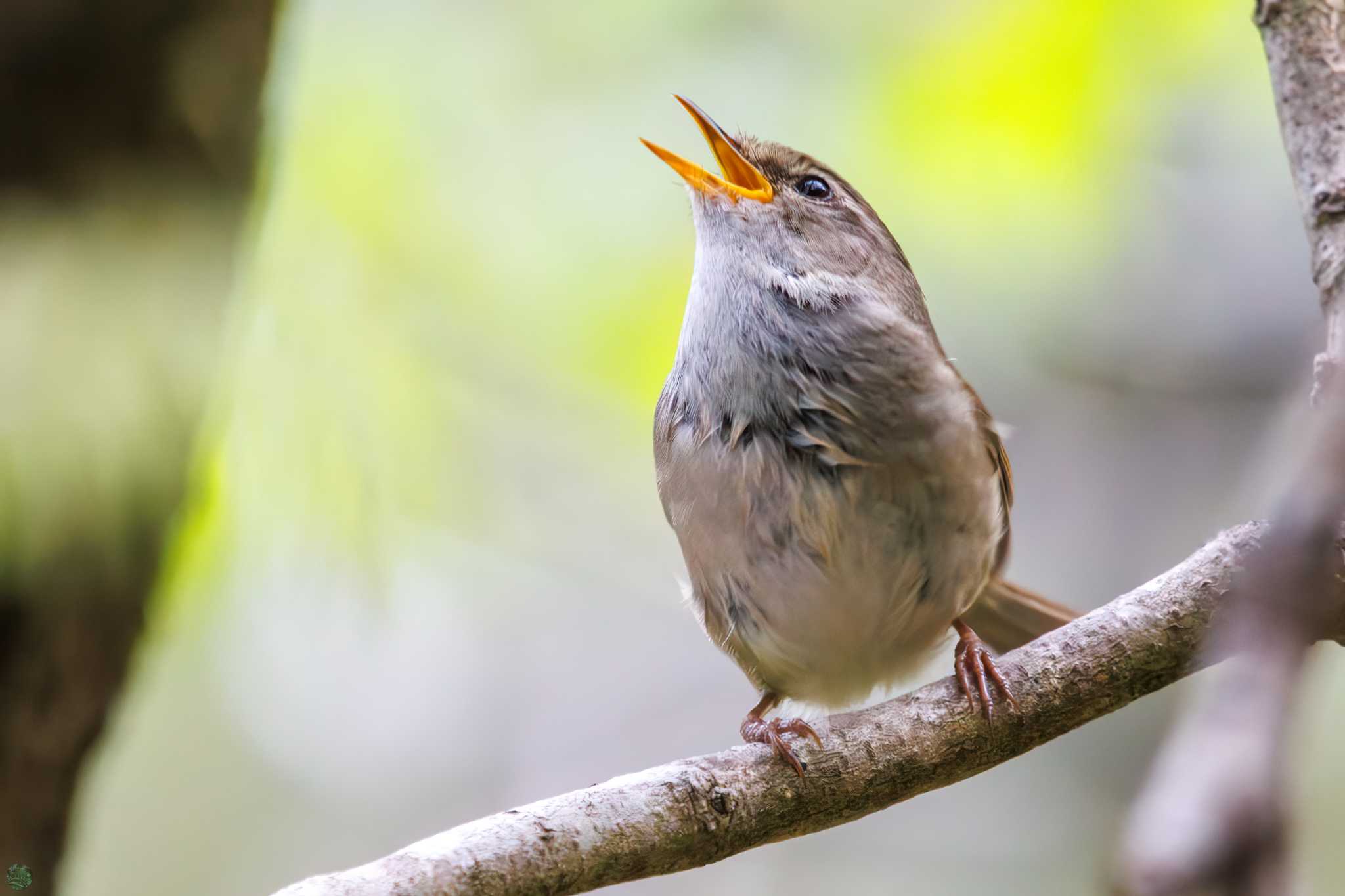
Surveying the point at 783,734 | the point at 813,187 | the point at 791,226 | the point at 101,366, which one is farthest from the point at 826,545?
the point at 101,366

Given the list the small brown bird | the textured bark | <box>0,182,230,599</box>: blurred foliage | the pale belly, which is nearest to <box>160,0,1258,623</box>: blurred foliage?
<box>0,182,230,599</box>: blurred foliage

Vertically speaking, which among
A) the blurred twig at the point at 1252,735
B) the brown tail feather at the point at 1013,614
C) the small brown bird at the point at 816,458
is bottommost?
the brown tail feather at the point at 1013,614

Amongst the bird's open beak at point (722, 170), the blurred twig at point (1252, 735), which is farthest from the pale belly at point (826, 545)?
the blurred twig at point (1252, 735)

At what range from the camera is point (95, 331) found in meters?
3.22

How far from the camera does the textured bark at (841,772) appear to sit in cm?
211

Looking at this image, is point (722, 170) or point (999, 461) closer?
point (999, 461)

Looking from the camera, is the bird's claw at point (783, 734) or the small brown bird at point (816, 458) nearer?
the bird's claw at point (783, 734)

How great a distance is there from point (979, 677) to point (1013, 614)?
122cm

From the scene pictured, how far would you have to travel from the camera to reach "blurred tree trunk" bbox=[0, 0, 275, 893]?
304 centimetres

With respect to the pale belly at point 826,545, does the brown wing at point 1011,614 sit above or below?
below

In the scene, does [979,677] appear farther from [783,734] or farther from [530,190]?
[530,190]

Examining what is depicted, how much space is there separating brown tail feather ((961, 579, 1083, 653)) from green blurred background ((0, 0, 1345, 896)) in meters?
0.72

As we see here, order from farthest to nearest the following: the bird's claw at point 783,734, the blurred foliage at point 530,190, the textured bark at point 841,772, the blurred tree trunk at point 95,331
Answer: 1. the blurred foliage at point 530,190
2. the blurred tree trunk at point 95,331
3. the bird's claw at point 783,734
4. the textured bark at point 841,772

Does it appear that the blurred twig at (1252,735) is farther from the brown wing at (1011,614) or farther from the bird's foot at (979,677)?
the brown wing at (1011,614)
